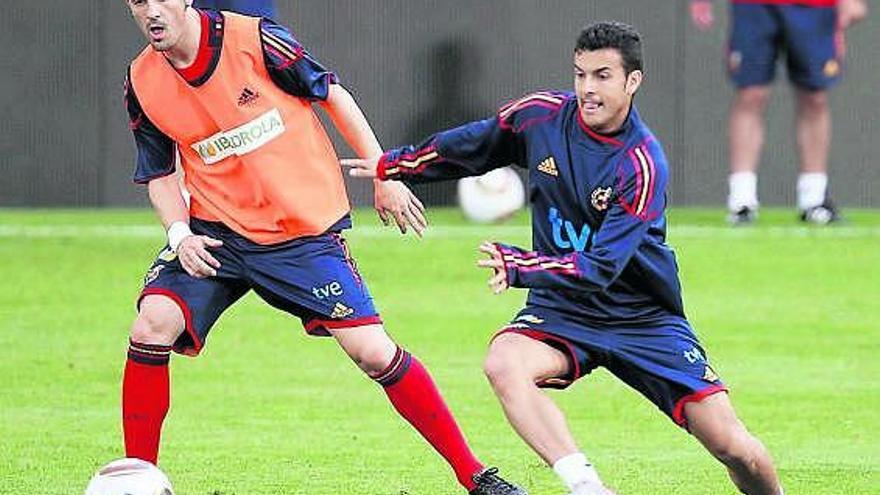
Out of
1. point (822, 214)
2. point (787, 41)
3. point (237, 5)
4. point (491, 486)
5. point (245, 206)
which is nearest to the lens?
point (491, 486)

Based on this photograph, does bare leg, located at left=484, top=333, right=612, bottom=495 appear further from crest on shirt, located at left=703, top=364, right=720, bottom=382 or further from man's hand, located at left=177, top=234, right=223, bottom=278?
man's hand, located at left=177, top=234, right=223, bottom=278

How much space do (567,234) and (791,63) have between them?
10152mm

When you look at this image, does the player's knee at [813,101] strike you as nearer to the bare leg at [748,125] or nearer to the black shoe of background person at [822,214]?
the bare leg at [748,125]

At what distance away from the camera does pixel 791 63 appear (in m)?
17.4

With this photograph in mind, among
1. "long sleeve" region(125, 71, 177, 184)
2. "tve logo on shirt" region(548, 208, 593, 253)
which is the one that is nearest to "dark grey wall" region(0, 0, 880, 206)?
"long sleeve" region(125, 71, 177, 184)

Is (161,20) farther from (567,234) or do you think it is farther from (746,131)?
(746,131)

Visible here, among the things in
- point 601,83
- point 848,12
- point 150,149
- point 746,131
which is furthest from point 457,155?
Answer: point 848,12

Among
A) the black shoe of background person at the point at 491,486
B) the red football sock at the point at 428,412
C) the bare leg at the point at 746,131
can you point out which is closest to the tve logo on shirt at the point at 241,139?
the red football sock at the point at 428,412

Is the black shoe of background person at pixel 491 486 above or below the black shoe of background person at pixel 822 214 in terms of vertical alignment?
above

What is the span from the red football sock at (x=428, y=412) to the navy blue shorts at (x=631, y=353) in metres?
0.51

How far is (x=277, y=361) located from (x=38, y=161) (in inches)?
332

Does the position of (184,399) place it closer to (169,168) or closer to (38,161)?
(169,168)

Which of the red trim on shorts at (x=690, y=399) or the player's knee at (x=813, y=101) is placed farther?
the player's knee at (x=813, y=101)

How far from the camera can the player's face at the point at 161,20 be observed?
782 centimetres
